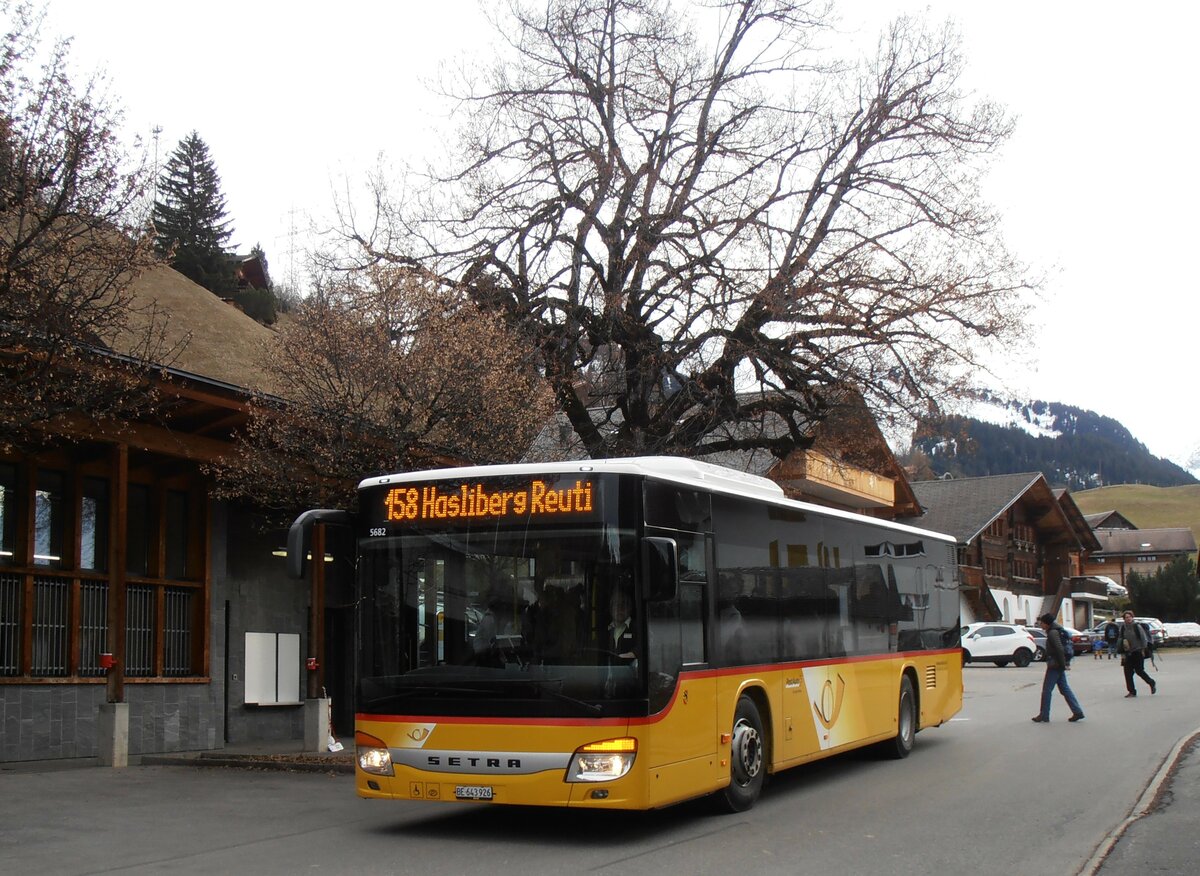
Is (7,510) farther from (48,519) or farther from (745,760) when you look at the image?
(745,760)

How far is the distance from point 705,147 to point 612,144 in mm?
1508

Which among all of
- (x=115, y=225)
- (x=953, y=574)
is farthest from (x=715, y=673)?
(x=953, y=574)

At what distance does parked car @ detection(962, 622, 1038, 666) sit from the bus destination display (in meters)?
39.8

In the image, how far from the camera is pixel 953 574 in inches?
724

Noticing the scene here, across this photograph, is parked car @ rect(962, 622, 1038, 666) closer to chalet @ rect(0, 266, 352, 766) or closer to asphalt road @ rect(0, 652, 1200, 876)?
chalet @ rect(0, 266, 352, 766)

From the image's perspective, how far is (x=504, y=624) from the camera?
Result: 966cm

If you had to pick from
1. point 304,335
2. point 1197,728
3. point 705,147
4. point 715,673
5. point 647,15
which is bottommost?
point 1197,728

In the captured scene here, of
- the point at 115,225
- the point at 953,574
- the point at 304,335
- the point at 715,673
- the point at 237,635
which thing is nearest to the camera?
the point at 715,673

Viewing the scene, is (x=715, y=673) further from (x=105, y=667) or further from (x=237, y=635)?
(x=237, y=635)

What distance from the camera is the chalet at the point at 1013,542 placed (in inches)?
2618

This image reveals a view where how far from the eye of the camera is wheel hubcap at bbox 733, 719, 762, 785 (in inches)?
434

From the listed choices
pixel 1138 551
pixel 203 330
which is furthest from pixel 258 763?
pixel 1138 551

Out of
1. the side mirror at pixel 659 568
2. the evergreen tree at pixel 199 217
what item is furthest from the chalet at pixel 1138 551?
the side mirror at pixel 659 568

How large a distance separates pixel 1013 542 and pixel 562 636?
68.1m
